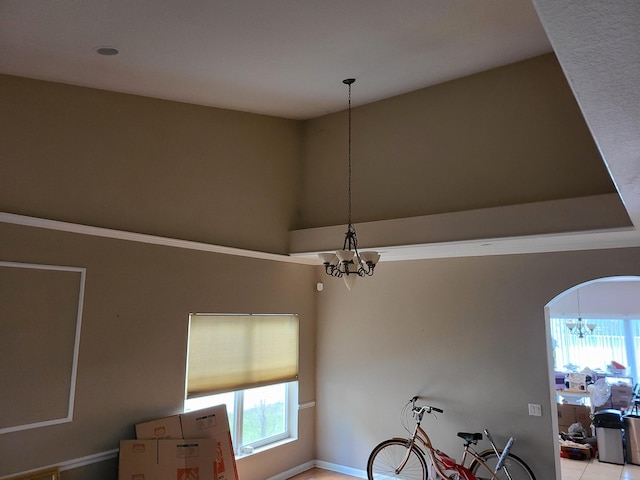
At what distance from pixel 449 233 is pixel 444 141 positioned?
1.06m

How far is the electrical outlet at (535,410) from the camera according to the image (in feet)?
14.3

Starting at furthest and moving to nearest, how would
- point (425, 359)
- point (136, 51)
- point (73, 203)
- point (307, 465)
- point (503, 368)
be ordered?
point (307, 465)
point (425, 359)
point (503, 368)
point (73, 203)
point (136, 51)

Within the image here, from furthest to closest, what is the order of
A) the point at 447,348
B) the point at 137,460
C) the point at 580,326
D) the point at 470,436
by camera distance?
1. the point at 580,326
2. the point at 447,348
3. the point at 470,436
4. the point at 137,460

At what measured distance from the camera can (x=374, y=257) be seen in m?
3.48

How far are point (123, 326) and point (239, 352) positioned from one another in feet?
4.60

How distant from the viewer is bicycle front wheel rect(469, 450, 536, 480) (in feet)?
14.2

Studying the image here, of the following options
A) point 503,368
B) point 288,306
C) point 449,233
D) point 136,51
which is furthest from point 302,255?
point 136,51

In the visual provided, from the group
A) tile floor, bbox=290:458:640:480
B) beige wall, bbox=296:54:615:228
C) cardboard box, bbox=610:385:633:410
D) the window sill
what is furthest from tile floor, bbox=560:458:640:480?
beige wall, bbox=296:54:615:228

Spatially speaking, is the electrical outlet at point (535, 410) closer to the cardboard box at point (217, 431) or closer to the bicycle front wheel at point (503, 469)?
the bicycle front wheel at point (503, 469)

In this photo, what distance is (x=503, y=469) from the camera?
4.44 m

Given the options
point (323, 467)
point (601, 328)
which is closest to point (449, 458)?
point (323, 467)

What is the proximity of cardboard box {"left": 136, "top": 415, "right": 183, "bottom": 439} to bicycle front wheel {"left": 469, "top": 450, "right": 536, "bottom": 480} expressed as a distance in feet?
9.96

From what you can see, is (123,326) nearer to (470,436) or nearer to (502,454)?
(470,436)

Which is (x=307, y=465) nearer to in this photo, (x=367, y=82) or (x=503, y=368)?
(x=503, y=368)
